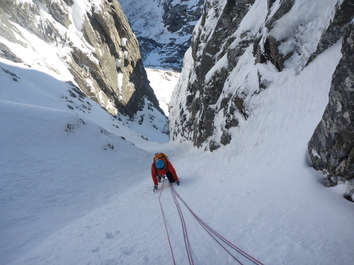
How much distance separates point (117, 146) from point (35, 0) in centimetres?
3544

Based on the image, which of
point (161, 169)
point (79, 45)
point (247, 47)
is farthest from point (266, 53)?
point (79, 45)

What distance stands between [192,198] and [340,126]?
13.4ft

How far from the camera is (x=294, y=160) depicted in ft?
16.4

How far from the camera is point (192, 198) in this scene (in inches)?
237

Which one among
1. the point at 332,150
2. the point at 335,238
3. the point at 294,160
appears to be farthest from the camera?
the point at 294,160

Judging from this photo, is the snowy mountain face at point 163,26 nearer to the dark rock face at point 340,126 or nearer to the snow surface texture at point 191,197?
the snow surface texture at point 191,197

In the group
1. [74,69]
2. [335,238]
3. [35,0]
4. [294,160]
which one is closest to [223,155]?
[294,160]

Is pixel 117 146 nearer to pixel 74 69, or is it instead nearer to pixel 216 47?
pixel 216 47

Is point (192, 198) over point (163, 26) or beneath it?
over

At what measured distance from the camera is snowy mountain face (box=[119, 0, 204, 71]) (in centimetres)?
10256

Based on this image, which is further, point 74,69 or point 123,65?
point 123,65

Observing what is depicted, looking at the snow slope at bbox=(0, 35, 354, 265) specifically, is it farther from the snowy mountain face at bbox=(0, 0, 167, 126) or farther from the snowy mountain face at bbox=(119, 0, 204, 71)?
the snowy mountain face at bbox=(119, 0, 204, 71)

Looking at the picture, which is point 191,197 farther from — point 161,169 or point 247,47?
point 247,47

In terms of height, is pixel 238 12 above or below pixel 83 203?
above
